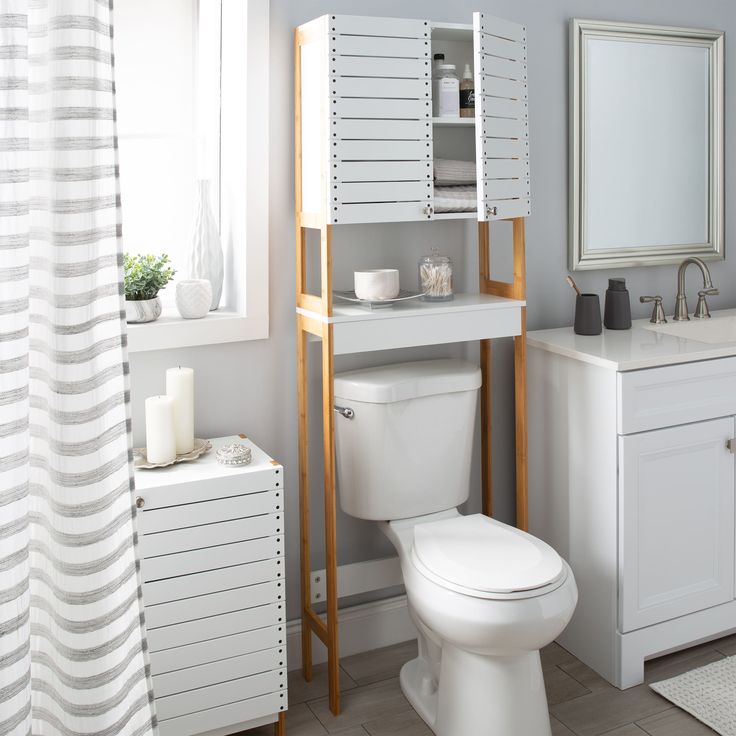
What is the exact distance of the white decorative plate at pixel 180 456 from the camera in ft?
6.56

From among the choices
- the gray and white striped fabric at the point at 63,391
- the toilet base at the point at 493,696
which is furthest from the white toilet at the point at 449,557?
the gray and white striped fabric at the point at 63,391

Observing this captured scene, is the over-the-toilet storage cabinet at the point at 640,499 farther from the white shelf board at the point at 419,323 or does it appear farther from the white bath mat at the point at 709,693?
the white shelf board at the point at 419,323

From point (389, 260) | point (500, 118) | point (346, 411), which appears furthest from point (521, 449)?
point (500, 118)

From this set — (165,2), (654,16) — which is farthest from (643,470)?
(165,2)

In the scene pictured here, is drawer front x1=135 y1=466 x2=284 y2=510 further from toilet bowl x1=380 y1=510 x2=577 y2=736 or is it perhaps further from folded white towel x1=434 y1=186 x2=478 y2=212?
folded white towel x1=434 y1=186 x2=478 y2=212

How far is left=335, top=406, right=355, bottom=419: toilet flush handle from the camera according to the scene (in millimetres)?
2248

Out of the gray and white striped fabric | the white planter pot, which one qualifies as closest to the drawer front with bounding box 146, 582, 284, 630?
the gray and white striped fabric

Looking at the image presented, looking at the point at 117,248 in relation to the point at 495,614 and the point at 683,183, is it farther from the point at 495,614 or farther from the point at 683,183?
the point at 683,183

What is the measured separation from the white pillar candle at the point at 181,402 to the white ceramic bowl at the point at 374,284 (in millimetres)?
479

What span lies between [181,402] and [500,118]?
108cm

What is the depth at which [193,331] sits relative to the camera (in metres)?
2.20

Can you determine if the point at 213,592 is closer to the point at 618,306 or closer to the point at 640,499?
the point at 640,499

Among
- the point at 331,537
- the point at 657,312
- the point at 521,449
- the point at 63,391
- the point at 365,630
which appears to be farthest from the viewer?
the point at 657,312

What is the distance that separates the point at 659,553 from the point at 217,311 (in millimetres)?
1369
